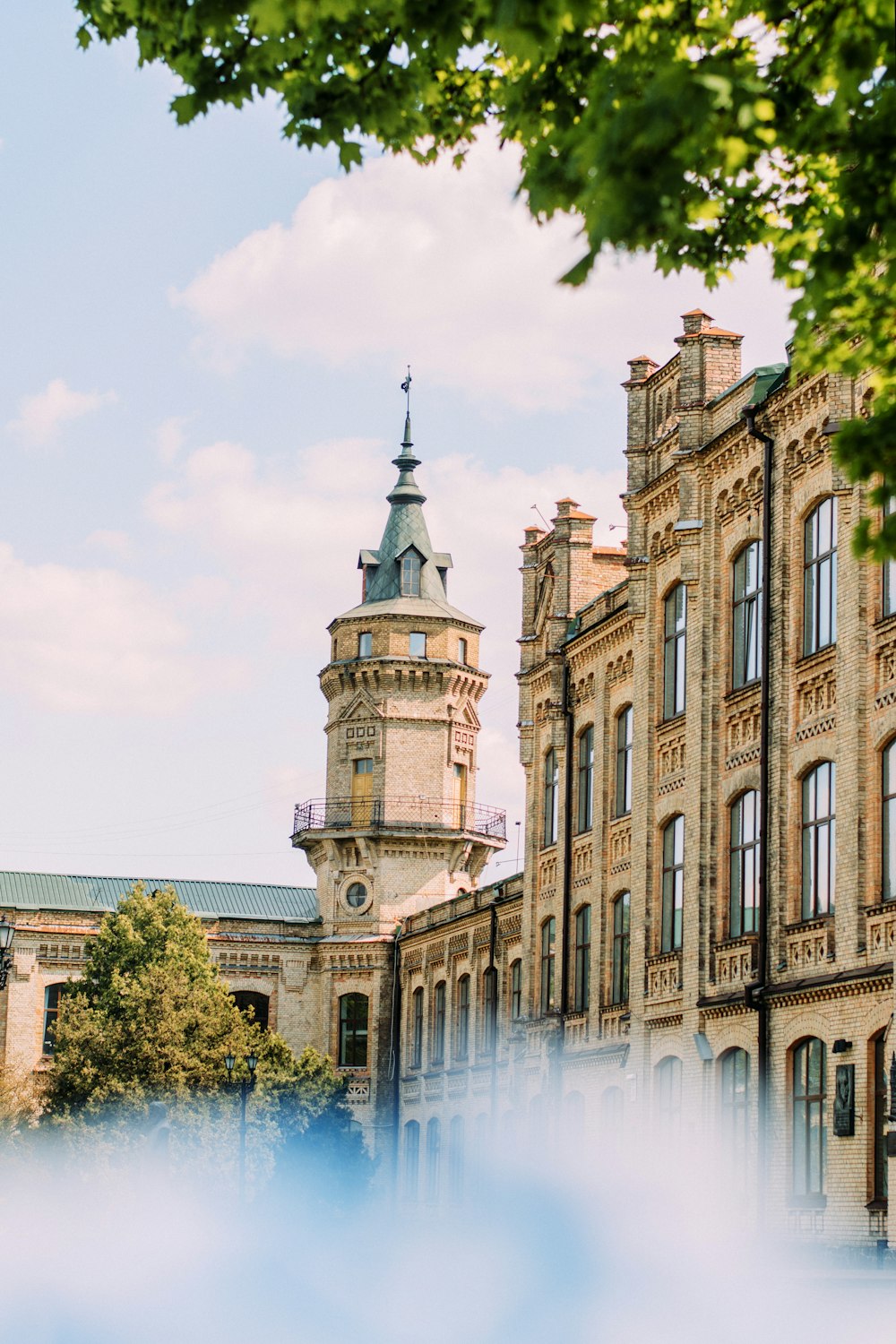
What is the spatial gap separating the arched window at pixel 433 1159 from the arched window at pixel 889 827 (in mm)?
29914

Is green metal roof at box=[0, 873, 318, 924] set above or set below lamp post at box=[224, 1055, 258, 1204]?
above

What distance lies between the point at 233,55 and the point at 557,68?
159cm

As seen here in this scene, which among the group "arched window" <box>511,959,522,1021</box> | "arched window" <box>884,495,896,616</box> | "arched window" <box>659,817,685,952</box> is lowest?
"arched window" <box>511,959,522,1021</box>

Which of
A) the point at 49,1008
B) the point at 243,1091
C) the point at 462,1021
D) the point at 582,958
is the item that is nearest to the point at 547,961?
the point at 582,958

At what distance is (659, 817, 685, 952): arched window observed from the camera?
108 feet

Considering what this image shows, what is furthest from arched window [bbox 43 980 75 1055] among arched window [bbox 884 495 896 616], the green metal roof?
arched window [bbox 884 495 896 616]

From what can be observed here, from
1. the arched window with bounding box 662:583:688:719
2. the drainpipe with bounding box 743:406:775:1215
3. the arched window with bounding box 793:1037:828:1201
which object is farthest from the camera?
the arched window with bounding box 662:583:688:719

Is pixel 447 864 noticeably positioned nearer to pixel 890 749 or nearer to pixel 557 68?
pixel 890 749

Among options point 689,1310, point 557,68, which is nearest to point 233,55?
point 557,68

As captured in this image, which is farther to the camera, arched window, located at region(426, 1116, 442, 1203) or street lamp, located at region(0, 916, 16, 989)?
arched window, located at region(426, 1116, 442, 1203)

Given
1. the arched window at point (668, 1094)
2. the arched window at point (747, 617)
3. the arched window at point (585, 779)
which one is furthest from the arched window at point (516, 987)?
the arched window at point (747, 617)

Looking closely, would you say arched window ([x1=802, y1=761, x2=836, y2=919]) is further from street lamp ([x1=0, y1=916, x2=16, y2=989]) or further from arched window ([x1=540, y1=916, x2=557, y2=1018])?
arched window ([x1=540, y1=916, x2=557, y2=1018])

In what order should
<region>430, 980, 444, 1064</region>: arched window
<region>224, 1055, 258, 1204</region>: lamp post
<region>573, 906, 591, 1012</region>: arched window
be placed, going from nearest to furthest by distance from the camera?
<region>573, 906, 591, 1012</region>: arched window
<region>224, 1055, 258, 1204</region>: lamp post
<region>430, 980, 444, 1064</region>: arched window

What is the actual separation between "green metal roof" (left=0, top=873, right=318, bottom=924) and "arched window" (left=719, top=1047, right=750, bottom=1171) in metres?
36.0
